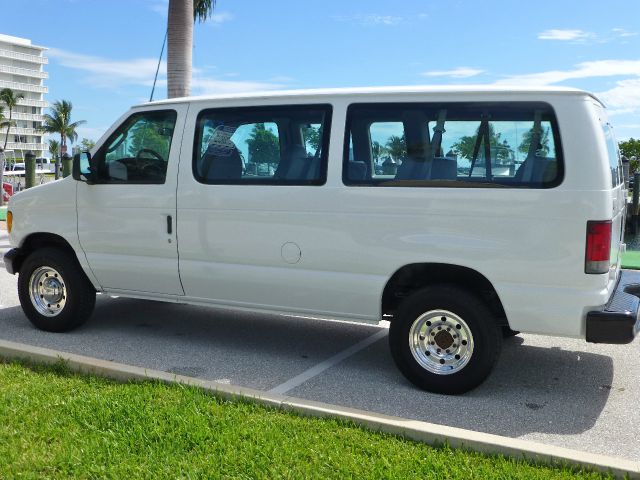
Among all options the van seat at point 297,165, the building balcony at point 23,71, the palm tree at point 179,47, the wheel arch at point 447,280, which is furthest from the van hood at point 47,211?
the building balcony at point 23,71

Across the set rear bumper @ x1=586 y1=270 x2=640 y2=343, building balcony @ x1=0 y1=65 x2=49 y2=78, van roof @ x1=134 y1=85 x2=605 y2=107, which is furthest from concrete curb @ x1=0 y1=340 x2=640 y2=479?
building balcony @ x1=0 y1=65 x2=49 y2=78

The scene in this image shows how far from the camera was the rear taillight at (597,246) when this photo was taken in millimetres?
4539

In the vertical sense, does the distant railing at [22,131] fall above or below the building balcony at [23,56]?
below

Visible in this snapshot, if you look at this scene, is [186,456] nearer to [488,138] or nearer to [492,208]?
[492,208]

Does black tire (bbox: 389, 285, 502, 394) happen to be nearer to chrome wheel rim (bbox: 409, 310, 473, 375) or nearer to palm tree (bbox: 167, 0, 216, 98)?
chrome wheel rim (bbox: 409, 310, 473, 375)

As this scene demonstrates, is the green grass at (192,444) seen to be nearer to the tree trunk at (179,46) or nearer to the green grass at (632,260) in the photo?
the green grass at (632,260)

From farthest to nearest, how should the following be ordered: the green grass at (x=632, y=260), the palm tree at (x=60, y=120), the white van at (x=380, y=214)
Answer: the palm tree at (x=60, y=120) → the green grass at (x=632, y=260) → the white van at (x=380, y=214)

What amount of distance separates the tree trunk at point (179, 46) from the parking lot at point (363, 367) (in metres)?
6.76

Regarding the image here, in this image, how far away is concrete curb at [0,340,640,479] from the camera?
3.71 meters

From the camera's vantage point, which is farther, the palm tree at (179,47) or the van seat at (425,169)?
the palm tree at (179,47)

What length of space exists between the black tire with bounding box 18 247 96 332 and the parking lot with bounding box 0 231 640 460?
125mm

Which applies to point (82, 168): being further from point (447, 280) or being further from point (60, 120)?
point (60, 120)

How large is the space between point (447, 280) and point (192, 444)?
85.8 inches

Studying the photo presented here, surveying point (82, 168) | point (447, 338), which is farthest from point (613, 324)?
point (82, 168)
